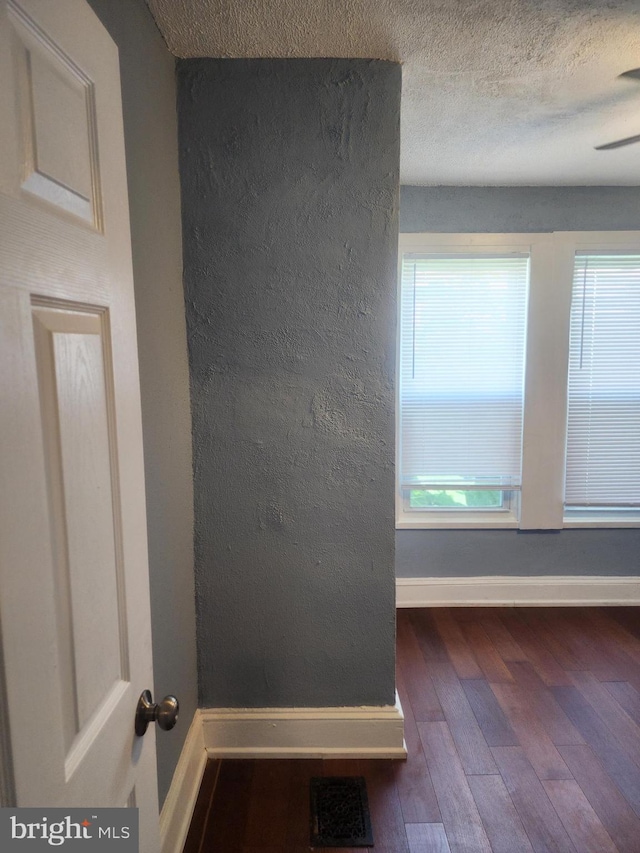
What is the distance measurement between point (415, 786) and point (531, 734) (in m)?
0.56

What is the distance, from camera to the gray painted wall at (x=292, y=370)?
1697 mm

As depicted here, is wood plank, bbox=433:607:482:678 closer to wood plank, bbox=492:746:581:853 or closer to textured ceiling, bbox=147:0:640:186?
wood plank, bbox=492:746:581:853

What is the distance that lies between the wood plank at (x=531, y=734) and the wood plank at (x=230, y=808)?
1021mm

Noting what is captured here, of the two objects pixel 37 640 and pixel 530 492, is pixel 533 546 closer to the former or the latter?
pixel 530 492

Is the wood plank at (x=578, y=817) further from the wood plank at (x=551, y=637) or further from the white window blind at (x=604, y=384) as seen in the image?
the white window blind at (x=604, y=384)

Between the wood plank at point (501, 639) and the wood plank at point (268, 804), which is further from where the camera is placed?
the wood plank at point (501, 639)

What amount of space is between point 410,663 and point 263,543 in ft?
3.91

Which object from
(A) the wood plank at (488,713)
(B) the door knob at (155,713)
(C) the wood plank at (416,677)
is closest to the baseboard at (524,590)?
(C) the wood plank at (416,677)

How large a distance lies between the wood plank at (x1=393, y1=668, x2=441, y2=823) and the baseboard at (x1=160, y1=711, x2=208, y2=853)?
2.24ft

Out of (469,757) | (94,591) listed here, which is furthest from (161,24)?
(469,757)

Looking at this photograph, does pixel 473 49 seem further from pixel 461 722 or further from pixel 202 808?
pixel 202 808

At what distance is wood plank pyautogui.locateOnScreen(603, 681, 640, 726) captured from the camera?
2.18m

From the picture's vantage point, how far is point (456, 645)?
2.72 meters

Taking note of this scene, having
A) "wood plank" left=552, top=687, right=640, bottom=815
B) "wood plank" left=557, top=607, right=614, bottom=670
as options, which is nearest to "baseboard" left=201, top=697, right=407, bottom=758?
"wood plank" left=552, top=687, right=640, bottom=815
